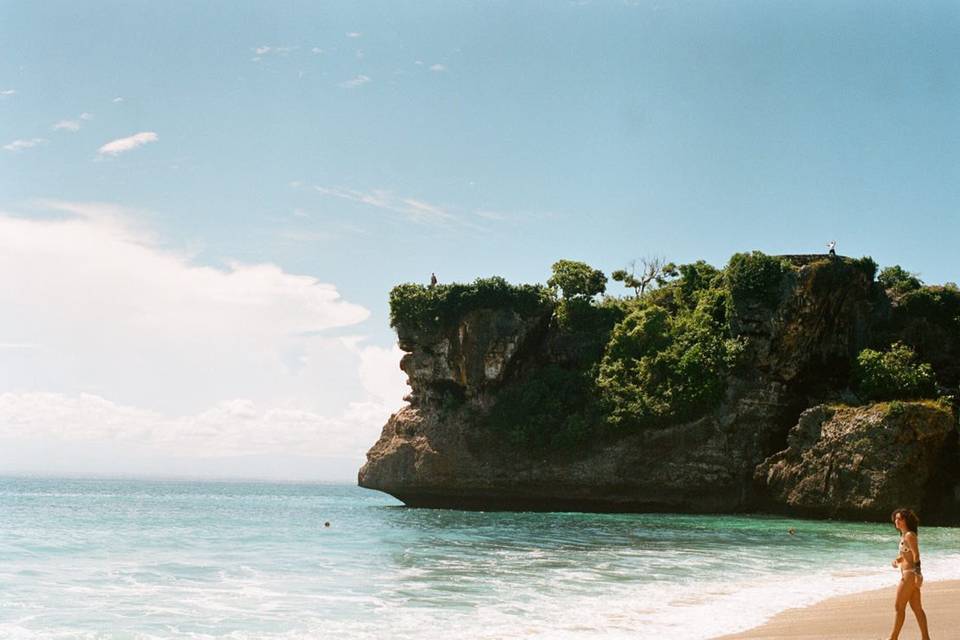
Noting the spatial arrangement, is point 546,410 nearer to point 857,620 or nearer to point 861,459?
point 861,459

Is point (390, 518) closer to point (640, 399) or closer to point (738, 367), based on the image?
point (640, 399)

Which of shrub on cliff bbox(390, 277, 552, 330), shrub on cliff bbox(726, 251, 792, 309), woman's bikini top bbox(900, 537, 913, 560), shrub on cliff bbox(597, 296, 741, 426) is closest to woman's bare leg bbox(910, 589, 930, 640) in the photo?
woman's bikini top bbox(900, 537, 913, 560)

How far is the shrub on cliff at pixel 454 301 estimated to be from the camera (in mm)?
42062

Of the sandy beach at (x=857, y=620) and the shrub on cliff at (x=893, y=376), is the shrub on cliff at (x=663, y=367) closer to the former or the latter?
the shrub on cliff at (x=893, y=376)

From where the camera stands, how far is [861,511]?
3219 cm

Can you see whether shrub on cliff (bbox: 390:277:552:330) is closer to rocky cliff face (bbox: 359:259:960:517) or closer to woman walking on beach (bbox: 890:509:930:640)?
rocky cliff face (bbox: 359:259:960:517)

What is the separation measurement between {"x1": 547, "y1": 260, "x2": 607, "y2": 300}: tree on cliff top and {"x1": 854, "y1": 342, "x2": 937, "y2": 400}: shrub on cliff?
14063 mm

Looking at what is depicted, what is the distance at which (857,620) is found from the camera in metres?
10.7

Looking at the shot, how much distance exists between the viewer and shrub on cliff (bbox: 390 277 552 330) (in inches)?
1656

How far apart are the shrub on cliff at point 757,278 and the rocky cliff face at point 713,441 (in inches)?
15.6

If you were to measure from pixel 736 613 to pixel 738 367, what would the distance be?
27147 millimetres

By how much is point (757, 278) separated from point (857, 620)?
93.6ft

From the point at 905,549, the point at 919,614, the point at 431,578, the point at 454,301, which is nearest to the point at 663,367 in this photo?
the point at 454,301

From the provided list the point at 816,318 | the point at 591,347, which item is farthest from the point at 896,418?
the point at 591,347
